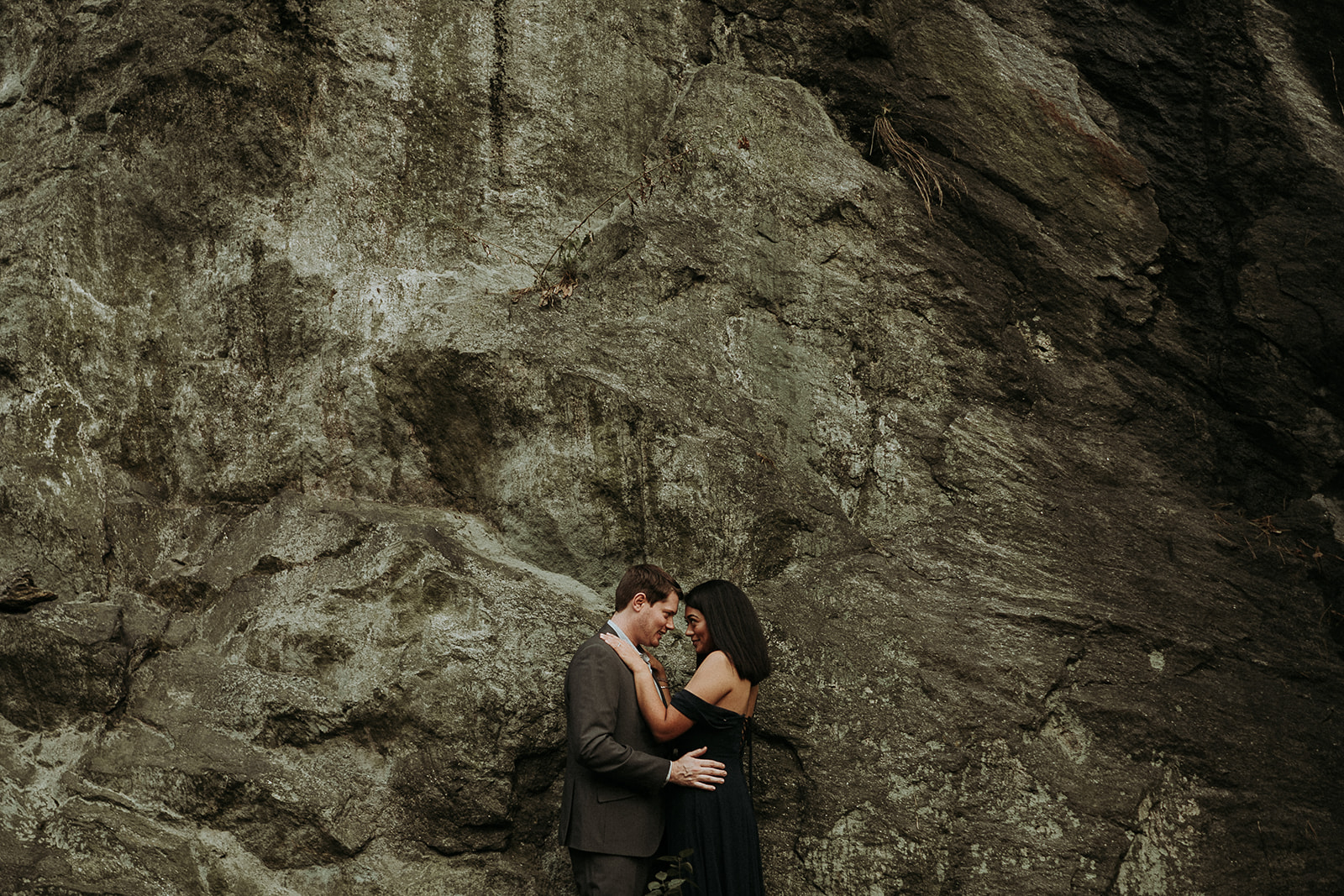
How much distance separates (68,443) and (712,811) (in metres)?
3.56

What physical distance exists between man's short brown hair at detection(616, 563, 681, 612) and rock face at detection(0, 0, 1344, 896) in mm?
614

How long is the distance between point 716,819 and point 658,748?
0.36m

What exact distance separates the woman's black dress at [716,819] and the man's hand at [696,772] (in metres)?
0.07

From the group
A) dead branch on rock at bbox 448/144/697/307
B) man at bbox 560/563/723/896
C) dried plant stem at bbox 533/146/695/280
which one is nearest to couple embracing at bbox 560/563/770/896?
man at bbox 560/563/723/896

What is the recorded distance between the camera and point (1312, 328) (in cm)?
553

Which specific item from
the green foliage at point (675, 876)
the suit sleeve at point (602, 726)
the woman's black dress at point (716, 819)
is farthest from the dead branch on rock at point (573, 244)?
the green foliage at point (675, 876)

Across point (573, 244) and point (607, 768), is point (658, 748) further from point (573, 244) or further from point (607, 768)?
point (573, 244)

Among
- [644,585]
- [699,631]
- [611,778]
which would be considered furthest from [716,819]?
[644,585]

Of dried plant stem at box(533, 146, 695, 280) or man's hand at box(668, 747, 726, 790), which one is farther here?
dried plant stem at box(533, 146, 695, 280)

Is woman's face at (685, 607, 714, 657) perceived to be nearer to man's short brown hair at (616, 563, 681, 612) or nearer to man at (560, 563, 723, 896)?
man's short brown hair at (616, 563, 681, 612)

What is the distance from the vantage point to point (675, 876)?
13.2 ft

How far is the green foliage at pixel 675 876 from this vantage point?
3.88 meters

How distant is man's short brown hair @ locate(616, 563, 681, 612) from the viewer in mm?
4145

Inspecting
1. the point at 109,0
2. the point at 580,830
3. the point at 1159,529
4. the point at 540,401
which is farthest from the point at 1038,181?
the point at 109,0
